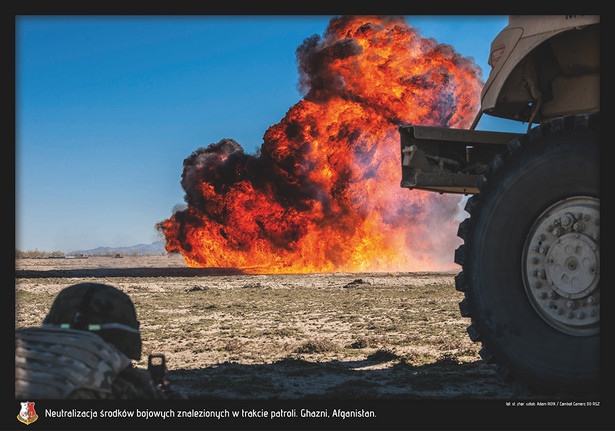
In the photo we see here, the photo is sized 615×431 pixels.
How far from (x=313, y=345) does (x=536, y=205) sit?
5.39 meters

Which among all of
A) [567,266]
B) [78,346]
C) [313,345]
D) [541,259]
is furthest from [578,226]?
[313,345]

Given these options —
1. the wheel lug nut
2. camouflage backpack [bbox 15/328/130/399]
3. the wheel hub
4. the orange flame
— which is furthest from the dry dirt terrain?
the orange flame

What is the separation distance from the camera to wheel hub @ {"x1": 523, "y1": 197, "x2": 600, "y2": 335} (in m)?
3.98

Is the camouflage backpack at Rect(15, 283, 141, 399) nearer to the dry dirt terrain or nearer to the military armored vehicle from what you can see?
the dry dirt terrain

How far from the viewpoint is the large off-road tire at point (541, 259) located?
4023 mm

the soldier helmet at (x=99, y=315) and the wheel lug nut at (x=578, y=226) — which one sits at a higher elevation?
the wheel lug nut at (x=578, y=226)

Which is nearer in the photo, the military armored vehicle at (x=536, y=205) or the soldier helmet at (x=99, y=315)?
the military armored vehicle at (x=536, y=205)

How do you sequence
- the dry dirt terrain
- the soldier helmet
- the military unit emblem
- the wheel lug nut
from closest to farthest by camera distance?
the military unit emblem → the wheel lug nut → the soldier helmet → the dry dirt terrain

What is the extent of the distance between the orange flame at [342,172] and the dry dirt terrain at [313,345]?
22.2m

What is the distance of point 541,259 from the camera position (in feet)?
14.4

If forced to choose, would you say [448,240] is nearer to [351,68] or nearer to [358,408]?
[351,68]

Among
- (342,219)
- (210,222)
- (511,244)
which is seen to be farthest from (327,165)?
(511,244)

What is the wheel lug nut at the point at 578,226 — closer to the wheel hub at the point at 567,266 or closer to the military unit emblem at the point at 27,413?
the wheel hub at the point at 567,266

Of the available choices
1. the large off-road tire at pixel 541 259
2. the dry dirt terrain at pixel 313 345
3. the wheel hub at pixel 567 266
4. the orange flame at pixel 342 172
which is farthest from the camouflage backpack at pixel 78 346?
the orange flame at pixel 342 172
